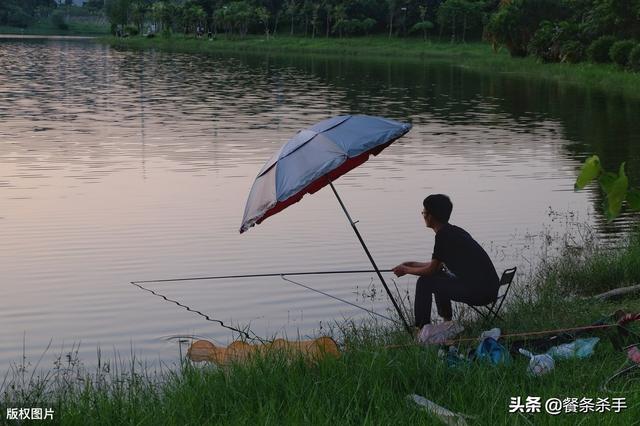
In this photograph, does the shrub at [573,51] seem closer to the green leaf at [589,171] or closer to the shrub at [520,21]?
the shrub at [520,21]

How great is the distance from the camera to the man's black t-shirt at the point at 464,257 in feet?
25.7

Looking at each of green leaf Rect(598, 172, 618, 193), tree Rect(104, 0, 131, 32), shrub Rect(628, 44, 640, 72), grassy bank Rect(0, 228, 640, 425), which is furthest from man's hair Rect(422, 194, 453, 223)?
tree Rect(104, 0, 131, 32)

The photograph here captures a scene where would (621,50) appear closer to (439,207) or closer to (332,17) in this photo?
(439,207)

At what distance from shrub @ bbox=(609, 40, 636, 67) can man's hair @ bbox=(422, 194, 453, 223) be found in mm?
36366

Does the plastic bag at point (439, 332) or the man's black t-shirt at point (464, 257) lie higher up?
the man's black t-shirt at point (464, 257)

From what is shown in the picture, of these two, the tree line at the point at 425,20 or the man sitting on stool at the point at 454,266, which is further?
the tree line at the point at 425,20

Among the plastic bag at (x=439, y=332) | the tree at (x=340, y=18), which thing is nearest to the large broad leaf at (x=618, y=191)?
the plastic bag at (x=439, y=332)

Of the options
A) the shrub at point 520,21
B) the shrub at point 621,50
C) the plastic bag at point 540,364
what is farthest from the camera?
the shrub at point 520,21

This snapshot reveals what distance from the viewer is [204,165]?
2025cm

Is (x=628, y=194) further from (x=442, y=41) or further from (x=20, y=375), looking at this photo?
(x=442, y=41)

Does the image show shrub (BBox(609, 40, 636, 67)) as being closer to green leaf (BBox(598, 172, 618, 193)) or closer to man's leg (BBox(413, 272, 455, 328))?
man's leg (BBox(413, 272, 455, 328))

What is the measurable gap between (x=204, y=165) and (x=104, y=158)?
2287mm

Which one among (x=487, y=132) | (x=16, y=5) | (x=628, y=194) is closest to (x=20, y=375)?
(x=628, y=194)

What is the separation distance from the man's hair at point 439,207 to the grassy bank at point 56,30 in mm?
154999
